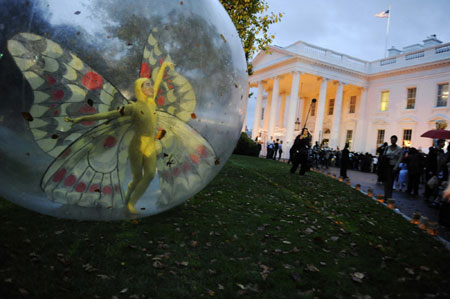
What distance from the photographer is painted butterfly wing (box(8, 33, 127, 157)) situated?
7.34 feet

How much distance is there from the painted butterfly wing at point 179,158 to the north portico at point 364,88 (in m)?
27.3

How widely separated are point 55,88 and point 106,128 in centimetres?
44

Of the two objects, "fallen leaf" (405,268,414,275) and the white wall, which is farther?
the white wall

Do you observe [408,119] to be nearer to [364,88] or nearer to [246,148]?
[364,88]

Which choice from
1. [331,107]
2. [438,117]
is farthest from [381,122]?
[331,107]

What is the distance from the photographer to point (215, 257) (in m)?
3.63

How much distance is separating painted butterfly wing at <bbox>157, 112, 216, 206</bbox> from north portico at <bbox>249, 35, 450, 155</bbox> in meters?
27.3

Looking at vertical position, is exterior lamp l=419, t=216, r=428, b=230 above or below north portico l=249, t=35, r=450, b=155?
below

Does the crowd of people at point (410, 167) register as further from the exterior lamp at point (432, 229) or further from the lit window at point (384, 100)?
the lit window at point (384, 100)

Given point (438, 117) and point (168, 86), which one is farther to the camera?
point (438, 117)

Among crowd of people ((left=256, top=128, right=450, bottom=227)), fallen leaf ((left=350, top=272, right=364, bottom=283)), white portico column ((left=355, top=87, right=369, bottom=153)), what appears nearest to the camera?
fallen leaf ((left=350, top=272, right=364, bottom=283))

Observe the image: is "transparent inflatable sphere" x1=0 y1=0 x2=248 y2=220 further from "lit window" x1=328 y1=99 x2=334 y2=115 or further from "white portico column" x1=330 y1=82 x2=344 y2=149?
"lit window" x1=328 y1=99 x2=334 y2=115

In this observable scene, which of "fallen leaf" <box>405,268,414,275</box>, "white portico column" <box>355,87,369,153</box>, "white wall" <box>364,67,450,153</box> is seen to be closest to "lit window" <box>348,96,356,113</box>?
"white portico column" <box>355,87,369,153</box>

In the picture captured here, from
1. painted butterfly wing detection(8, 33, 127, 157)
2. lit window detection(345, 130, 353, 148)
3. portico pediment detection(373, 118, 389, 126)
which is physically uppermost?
portico pediment detection(373, 118, 389, 126)
